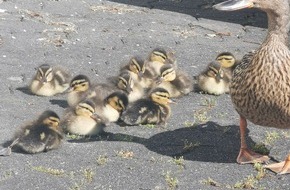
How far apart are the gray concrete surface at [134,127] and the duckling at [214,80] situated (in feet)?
0.27

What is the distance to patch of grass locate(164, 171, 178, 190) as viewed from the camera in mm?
5323

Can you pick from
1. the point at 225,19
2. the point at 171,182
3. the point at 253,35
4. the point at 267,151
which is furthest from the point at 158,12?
the point at 171,182

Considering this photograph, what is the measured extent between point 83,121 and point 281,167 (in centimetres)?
168

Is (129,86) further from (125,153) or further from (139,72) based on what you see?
(125,153)

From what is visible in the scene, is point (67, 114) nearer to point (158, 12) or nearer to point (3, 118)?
point (3, 118)

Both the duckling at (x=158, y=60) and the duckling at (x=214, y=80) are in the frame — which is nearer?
the duckling at (x=214, y=80)

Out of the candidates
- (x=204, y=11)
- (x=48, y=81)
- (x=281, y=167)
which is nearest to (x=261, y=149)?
(x=281, y=167)

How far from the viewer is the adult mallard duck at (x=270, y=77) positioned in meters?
5.42

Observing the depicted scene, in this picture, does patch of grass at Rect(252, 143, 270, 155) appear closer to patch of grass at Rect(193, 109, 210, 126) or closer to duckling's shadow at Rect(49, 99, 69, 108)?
patch of grass at Rect(193, 109, 210, 126)

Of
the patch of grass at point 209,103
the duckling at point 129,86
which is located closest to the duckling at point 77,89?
the duckling at point 129,86

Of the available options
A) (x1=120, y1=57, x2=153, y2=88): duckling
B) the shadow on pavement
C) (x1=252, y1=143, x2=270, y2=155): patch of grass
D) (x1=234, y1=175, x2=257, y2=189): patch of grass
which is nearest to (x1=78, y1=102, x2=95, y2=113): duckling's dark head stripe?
(x1=120, y1=57, x2=153, y2=88): duckling

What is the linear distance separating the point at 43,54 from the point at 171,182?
12.0 ft

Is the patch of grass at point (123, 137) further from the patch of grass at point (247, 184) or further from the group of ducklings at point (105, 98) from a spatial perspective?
the patch of grass at point (247, 184)

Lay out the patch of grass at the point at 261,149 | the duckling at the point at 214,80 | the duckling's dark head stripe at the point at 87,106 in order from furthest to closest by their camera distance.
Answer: the duckling at the point at 214,80 < the duckling's dark head stripe at the point at 87,106 < the patch of grass at the point at 261,149
